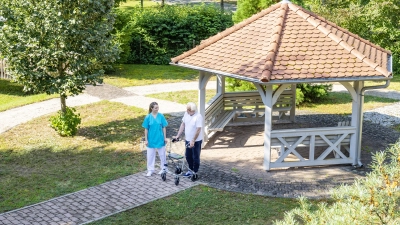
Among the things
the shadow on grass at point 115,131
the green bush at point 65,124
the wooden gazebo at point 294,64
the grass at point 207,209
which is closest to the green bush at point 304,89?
the shadow on grass at point 115,131

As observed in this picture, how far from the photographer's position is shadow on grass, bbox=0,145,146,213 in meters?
11.3

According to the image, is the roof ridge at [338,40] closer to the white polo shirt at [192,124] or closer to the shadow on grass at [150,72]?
the white polo shirt at [192,124]

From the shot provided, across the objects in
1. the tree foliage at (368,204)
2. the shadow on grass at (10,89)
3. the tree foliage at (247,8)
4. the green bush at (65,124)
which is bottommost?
the green bush at (65,124)

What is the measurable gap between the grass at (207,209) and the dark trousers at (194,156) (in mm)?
680

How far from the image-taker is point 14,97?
68.5 feet

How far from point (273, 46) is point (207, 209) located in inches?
172

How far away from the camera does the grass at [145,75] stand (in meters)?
23.5

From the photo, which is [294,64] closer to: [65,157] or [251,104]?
[251,104]

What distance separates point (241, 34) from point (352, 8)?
10648 mm

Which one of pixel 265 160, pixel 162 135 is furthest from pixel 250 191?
pixel 162 135

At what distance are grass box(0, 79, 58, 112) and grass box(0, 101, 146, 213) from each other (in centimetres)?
256

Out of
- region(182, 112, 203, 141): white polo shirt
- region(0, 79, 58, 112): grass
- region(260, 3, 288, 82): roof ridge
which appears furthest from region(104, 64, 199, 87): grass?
region(182, 112, 203, 141): white polo shirt

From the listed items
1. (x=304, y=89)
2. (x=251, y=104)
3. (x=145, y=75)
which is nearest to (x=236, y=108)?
(x=251, y=104)

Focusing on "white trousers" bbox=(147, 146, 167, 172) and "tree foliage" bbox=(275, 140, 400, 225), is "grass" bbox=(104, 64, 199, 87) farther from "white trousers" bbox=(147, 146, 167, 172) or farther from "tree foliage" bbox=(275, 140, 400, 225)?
"tree foliage" bbox=(275, 140, 400, 225)
